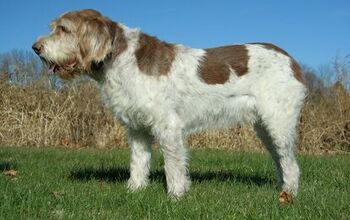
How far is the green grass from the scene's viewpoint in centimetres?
514

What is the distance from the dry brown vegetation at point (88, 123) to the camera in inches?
581

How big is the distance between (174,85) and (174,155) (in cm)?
88

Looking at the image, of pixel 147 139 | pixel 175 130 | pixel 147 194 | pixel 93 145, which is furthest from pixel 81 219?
pixel 93 145

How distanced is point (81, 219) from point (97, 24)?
2746mm

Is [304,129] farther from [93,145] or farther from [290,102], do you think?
[290,102]

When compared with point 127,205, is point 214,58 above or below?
above

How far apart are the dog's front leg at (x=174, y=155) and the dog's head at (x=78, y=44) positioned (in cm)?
118

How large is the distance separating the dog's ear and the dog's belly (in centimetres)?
126

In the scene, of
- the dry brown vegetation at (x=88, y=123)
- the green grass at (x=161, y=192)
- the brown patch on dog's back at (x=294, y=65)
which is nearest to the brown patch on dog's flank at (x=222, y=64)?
the brown patch on dog's back at (x=294, y=65)

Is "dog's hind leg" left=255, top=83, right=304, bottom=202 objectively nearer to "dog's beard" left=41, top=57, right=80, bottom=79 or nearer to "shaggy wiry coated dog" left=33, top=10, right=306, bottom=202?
"shaggy wiry coated dog" left=33, top=10, right=306, bottom=202

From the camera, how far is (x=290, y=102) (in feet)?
23.0

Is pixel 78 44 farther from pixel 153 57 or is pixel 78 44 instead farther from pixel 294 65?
pixel 294 65

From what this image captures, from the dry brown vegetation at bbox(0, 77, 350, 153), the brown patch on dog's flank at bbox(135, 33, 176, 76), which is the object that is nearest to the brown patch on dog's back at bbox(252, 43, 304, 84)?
the brown patch on dog's flank at bbox(135, 33, 176, 76)

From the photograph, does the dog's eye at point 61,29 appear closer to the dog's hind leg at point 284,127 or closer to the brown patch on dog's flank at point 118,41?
the brown patch on dog's flank at point 118,41
